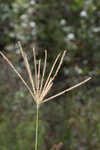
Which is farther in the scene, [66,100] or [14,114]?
[66,100]

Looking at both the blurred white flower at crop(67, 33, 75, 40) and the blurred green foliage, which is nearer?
the blurred green foliage

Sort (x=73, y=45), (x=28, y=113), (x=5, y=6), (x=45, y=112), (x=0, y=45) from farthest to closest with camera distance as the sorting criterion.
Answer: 1. (x=0, y=45)
2. (x=5, y=6)
3. (x=73, y=45)
4. (x=45, y=112)
5. (x=28, y=113)

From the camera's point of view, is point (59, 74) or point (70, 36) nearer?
point (70, 36)

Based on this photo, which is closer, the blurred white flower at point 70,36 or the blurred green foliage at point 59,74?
the blurred green foliage at point 59,74

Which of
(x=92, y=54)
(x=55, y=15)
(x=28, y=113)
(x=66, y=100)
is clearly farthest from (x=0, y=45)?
(x=28, y=113)

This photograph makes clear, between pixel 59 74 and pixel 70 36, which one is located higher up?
pixel 70 36

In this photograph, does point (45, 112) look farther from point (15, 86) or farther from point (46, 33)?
point (46, 33)

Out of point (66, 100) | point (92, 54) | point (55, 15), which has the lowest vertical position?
point (92, 54)

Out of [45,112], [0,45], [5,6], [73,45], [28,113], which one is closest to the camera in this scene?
[28,113]
